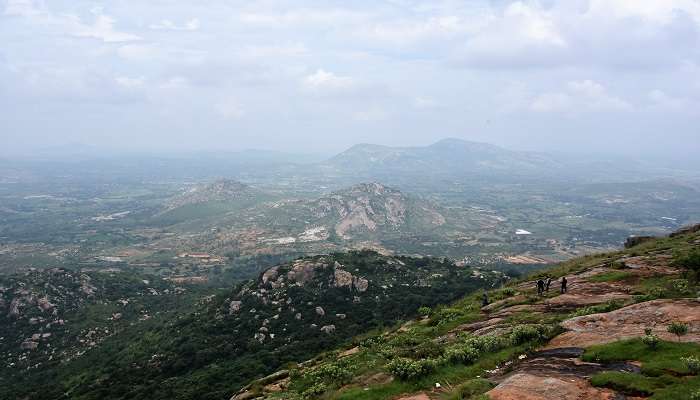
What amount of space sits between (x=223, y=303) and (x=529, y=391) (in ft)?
275

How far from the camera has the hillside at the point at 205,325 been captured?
63000mm

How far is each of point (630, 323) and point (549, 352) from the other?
16.5ft

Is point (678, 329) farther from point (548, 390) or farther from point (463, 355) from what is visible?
point (463, 355)

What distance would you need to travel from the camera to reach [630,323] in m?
22.4

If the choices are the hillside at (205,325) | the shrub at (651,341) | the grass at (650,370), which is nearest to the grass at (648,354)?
the grass at (650,370)

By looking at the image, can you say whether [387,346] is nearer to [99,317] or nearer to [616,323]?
[616,323]

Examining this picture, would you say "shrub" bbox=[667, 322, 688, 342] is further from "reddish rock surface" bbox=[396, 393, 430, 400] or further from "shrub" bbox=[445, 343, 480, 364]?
"reddish rock surface" bbox=[396, 393, 430, 400]

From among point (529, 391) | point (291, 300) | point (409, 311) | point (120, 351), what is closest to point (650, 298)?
point (529, 391)

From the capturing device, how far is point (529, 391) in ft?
55.3

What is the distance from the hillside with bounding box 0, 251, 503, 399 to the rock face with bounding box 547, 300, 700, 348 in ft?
134

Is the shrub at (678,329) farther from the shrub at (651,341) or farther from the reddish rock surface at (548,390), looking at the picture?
the reddish rock surface at (548,390)

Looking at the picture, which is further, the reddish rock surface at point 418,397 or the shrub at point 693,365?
the reddish rock surface at point 418,397

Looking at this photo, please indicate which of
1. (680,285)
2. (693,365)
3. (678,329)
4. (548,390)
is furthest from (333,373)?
(680,285)

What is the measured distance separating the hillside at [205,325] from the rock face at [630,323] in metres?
41.0
